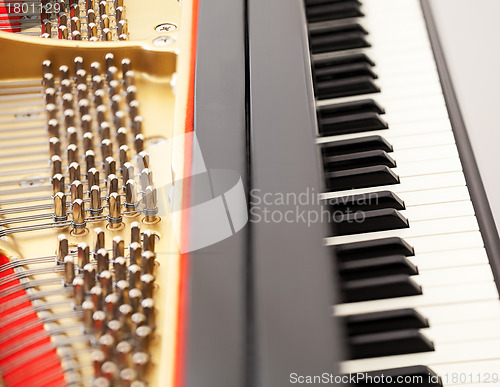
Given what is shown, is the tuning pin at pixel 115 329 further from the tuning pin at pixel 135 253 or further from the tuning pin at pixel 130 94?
the tuning pin at pixel 130 94

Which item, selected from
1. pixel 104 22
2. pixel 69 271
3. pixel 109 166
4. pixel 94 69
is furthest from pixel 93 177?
pixel 104 22

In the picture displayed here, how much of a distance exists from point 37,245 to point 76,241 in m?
0.09

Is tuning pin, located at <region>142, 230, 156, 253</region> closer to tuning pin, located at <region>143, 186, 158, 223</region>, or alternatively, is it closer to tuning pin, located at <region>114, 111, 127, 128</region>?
tuning pin, located at <region>143, 186, 158, 223</region>

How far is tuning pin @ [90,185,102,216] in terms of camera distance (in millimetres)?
1444

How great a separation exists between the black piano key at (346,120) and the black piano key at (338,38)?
25 centimetres

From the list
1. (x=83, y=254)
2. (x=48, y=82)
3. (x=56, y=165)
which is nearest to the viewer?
(x=83, y=254)

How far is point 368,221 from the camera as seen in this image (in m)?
1.38

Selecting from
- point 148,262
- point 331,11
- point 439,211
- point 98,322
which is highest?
point 331,11

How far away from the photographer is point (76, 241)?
1.42 meters

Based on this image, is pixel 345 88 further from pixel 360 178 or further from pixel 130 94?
pixel 130 94

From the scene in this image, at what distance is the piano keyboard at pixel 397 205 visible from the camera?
3.94ft

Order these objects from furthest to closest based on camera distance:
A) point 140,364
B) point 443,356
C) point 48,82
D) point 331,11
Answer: point 331,11, point 48,82, point 443,356, point 140,364

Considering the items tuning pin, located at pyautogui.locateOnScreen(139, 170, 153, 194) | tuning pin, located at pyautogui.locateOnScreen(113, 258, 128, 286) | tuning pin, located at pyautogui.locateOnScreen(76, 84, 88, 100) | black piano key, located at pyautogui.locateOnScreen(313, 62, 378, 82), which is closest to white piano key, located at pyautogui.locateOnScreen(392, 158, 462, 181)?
black piano key, located at pyautogui.locateOnScreen(313, 62, 378, 82)

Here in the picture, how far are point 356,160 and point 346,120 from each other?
14 centimetres
